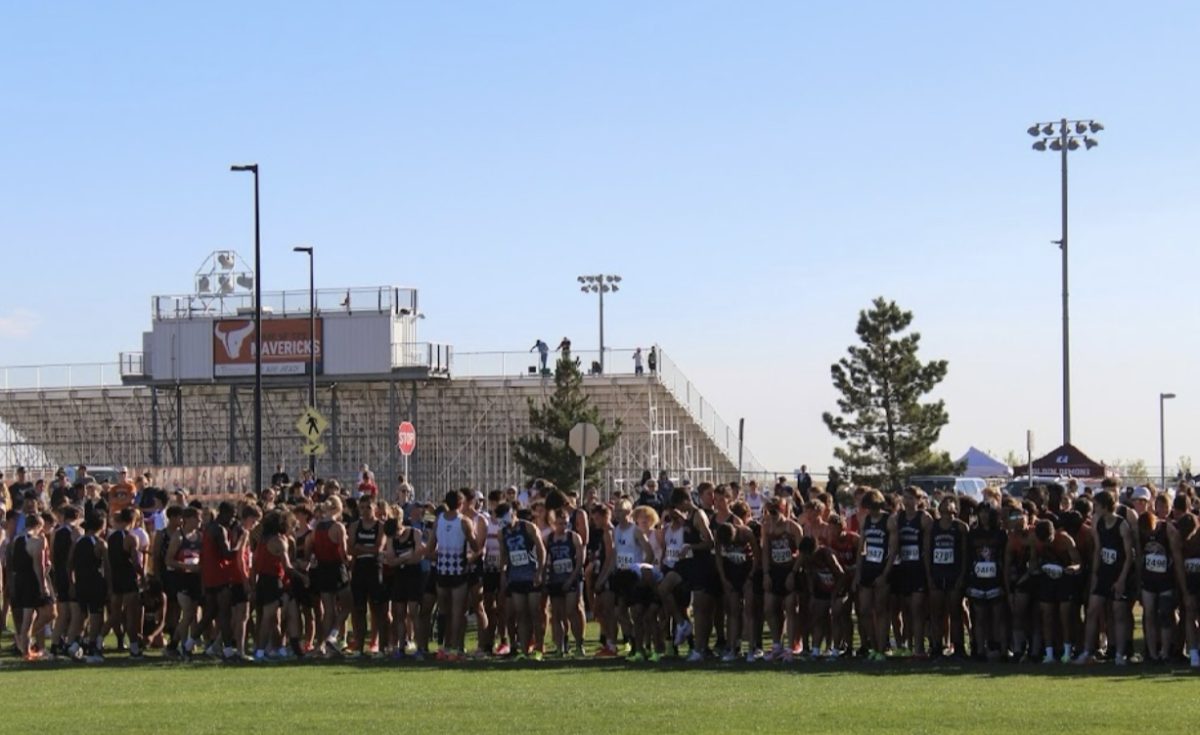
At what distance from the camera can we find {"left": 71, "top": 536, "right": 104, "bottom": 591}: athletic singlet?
850 inches

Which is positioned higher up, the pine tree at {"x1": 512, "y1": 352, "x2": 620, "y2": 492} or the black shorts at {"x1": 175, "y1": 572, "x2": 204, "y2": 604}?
the pine tree at {"x1": 512, "y1": 352, "x2": 620, "y2": 492}

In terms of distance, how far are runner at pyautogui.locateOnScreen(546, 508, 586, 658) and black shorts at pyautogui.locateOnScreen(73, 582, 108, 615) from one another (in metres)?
5.35

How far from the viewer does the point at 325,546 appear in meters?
21.8

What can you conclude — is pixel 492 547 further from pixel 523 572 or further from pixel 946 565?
pixel 946 565

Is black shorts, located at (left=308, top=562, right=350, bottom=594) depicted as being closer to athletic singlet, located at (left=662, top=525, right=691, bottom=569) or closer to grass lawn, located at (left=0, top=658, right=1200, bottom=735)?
grass lawn, located at (left=0, top=658, right=1200, bottom=735)

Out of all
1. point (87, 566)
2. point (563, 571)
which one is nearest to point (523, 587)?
point (563, 571)

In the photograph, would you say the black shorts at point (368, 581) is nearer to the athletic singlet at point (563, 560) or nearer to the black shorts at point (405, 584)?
the black shorts at point (405, 584)

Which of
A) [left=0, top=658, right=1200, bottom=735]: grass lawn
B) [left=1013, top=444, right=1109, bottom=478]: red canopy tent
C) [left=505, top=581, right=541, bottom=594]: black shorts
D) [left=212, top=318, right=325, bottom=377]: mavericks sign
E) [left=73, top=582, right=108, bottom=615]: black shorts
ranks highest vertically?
[left=212, top=318, right=325, bottom=377]: mavericks sign

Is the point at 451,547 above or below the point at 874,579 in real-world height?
above

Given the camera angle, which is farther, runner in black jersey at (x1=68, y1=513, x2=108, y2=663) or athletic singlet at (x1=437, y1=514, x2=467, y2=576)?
runner in black jersey at (x1=68, y1=513, x2=108, y2=663)

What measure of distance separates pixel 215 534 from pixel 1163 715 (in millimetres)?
11342

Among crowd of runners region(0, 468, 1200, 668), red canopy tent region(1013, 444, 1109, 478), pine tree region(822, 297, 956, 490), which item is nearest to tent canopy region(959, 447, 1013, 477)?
pine tree region(822, 297, 956, 490)

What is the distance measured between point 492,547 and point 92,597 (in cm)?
478

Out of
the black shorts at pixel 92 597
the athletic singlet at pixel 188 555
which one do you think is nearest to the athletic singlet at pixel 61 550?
the black shorts at pixel 92 597
